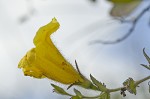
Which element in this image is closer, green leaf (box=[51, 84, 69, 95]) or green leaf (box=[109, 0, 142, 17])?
green leaf (box=[51, 84, 69, 95])

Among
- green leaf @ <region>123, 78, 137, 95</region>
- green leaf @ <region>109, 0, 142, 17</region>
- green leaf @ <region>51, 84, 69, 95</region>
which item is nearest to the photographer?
green leaf @ <region>123, 78, 137, 95</region>

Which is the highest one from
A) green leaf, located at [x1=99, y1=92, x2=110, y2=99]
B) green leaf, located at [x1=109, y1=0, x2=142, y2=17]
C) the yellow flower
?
green leaf, located at [x1=109, y1=0, x2=142, y2=17]

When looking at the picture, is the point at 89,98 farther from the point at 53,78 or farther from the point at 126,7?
the point at 126,7

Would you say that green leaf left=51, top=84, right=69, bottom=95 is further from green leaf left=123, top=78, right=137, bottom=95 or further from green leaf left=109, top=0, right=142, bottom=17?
green leaf left=109, top=0, right=142, bottom=17

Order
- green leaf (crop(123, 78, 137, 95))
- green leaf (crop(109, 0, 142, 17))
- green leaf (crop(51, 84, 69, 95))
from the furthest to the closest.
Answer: green leaf (crop(109, 0, 142, 17)) → green leaf (crop(51, 84, 69, 95)) → green leaf (crop(123, 78, 137, 95))

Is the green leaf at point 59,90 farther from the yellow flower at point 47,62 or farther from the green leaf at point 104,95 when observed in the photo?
the green leaf at point 104,95

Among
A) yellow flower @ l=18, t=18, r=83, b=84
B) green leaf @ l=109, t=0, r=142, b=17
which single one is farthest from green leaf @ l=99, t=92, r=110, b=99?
green leaf @ l=109, t=0, r=142, b=17

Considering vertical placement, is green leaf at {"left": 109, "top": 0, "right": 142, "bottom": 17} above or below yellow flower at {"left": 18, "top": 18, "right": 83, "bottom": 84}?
above
